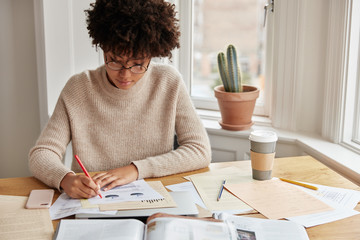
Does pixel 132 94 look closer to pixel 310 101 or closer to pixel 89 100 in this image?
pixel 89 100

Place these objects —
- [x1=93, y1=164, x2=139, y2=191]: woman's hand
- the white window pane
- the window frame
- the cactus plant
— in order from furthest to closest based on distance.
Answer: the white window pane < the cactus plant < the window frame < [x1=93, y1=164, x2=139, y2=191]: woman's hand

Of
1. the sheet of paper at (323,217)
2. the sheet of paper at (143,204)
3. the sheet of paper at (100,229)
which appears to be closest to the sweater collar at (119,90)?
the sheet of paper at (143,204)

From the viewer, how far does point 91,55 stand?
220cm

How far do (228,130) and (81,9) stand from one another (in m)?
1.02

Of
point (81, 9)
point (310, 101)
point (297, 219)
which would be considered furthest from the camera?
point (81, 9)

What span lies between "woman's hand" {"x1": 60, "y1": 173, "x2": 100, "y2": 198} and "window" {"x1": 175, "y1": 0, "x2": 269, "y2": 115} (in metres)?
1.30

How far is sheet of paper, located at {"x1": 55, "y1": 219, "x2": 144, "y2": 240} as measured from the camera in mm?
936

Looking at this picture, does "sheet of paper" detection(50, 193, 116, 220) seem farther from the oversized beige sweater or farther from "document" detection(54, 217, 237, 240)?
the oversized beige sweater

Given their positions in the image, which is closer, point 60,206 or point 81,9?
point 60,206

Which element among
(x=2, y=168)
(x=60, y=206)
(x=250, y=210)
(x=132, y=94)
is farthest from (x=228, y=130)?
(x=2, y=168)

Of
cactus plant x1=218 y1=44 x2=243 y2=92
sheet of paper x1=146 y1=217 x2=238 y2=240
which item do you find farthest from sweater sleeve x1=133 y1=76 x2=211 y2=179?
sheet of paper x1=146 y1=217 x2=238 y2=240

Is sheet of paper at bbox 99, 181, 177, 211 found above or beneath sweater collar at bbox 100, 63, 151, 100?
beneath

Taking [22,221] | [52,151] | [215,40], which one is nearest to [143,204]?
[22,221]

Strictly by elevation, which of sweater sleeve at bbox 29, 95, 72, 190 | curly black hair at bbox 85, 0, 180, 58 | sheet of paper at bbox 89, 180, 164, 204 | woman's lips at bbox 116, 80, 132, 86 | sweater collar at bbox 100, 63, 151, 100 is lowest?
sheet of paper at bbox 89, 180, 164, 204
